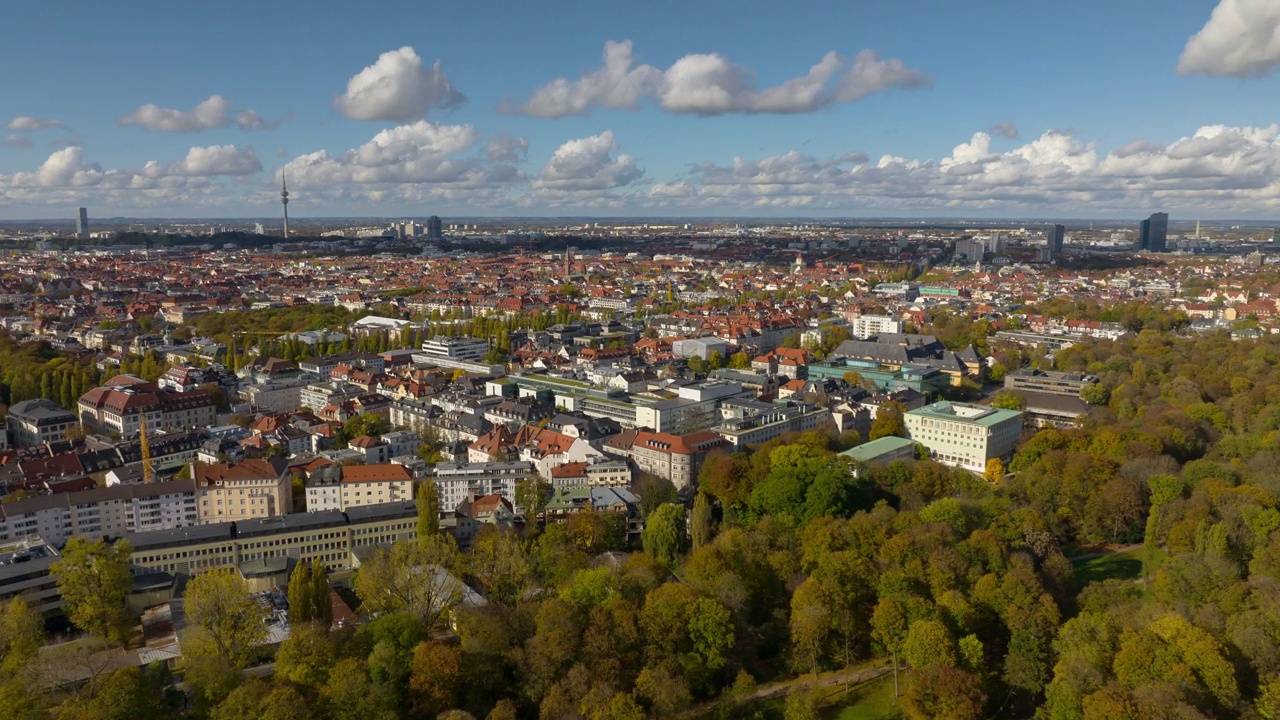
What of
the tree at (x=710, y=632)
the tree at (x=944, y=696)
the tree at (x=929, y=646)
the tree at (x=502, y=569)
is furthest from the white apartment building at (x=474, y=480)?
the tree at (x=944, y=696)

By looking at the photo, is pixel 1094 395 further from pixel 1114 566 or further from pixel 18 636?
pixel 18 636

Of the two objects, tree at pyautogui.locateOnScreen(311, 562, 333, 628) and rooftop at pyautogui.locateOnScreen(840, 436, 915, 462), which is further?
rooftop at pyautogui.locateOnScreen(840, 436, 915, 462)

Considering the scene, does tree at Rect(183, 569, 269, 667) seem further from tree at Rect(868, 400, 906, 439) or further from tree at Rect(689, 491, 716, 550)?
tree at Rect(868, 400, 906, 439)

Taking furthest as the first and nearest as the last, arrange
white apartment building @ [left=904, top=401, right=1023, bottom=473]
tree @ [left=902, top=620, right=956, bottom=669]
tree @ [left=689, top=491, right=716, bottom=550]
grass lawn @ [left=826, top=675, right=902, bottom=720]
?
white apartment building @ [left=904, top=401, right=1023, bottom=473], tree @ [left=689, top=491, right=716, bottom=550], grass lawn @ [left=826, top=675, right=902, bottom=720], tree @ [left=902, top=620, right=956, bottom=669]

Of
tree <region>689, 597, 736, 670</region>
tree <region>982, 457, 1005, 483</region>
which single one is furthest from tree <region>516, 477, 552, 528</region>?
tree <region>982, 457, 1005, 483</region>

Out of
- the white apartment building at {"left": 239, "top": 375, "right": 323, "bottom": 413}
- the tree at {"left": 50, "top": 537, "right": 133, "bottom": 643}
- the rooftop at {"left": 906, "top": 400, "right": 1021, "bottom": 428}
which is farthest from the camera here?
the white apartment building at {"left": 239, "top": 375, "right": 323, "bottom": 413}

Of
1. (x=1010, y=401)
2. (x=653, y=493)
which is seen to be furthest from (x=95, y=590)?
(x=1010, y=401)

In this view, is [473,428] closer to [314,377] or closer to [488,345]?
[314,377]
